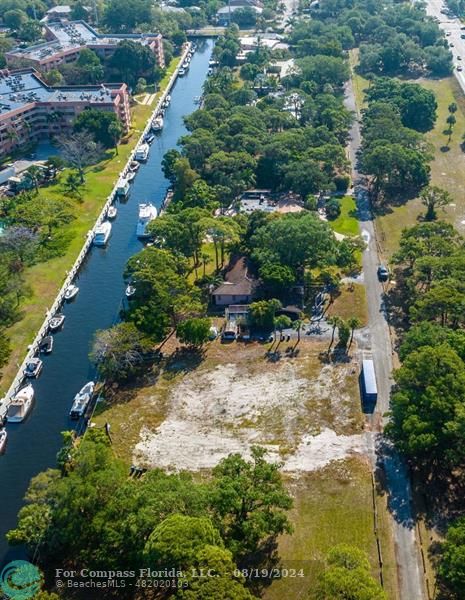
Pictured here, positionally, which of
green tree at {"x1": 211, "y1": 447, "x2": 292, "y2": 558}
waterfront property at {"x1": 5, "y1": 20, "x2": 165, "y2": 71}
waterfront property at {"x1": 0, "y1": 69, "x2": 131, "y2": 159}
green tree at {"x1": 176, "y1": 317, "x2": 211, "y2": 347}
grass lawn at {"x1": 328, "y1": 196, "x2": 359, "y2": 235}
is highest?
waterfront property at {"x1": 5, "y1": 20, "x2": 165, "y2": 71}

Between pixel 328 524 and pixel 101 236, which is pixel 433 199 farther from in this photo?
pixel 328 524

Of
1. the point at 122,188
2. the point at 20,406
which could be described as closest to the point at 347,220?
the point at 122,188

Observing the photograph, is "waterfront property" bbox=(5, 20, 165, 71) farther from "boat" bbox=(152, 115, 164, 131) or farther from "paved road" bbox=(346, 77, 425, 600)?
"paved road" bbox=(346, 77, 425, 600)

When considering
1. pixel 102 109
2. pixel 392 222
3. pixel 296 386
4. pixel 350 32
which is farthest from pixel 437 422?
pixel 350 32

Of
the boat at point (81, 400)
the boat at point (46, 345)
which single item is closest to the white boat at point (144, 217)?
the boat at point (46, 345)

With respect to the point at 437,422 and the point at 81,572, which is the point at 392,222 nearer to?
the point at 437,422

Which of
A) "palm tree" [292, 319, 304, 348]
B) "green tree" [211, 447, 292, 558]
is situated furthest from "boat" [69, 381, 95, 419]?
"palm tree" [292, 319, 304, 348]
